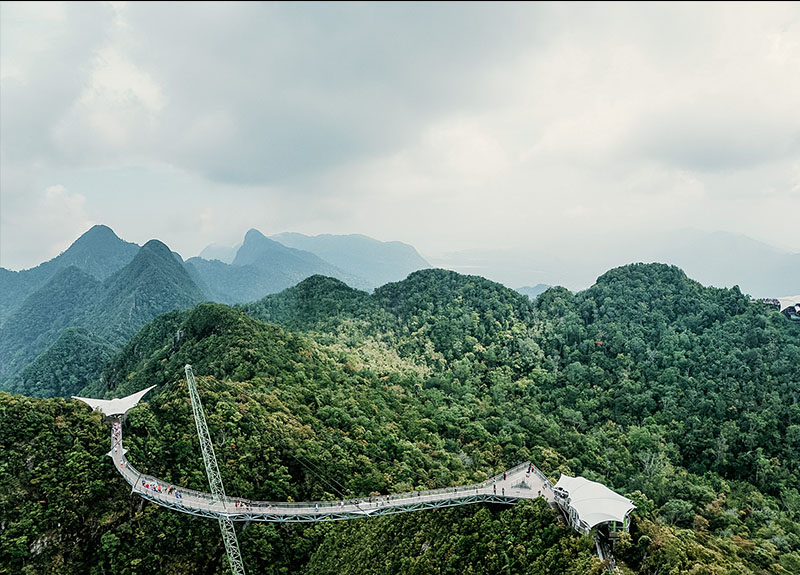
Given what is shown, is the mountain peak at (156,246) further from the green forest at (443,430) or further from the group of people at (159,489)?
the group of people at (159,489)

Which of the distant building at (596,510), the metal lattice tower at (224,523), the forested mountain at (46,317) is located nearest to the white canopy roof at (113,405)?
the metal lattice tower at (224,523)

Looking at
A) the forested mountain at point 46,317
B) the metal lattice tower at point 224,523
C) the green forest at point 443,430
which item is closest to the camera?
the green forest at point 443,430

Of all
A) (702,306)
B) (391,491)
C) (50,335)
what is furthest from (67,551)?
(50,335)

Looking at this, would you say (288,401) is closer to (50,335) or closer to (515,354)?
(515,354)

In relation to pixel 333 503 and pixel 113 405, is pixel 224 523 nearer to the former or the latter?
pixel 333 503

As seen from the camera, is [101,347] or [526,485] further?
[101,347]

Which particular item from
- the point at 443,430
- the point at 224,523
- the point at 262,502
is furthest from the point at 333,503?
the point at 443,430
